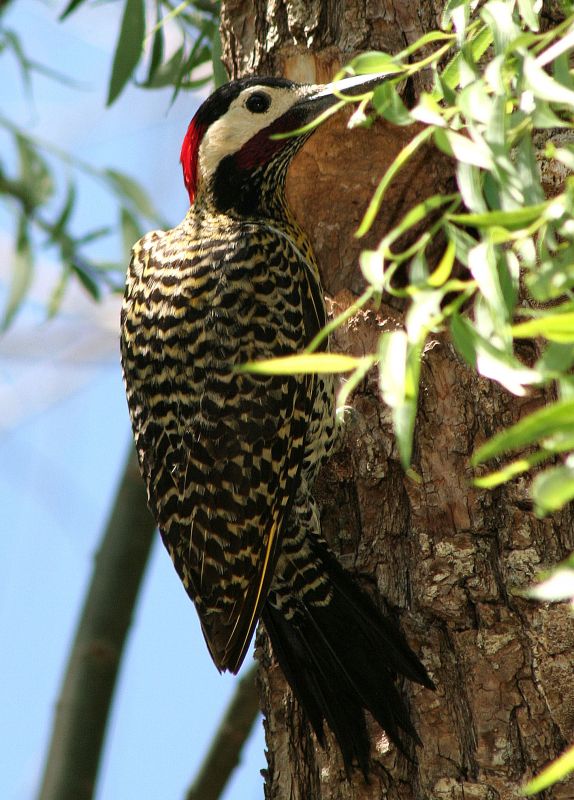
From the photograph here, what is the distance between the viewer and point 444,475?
2.25m

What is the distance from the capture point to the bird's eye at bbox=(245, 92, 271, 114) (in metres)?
2.69

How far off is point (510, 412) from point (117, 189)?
1.91m

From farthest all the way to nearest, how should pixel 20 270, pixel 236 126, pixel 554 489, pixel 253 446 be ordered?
pixel 20 270
pixel 236 126
pixel 253 446
pixel 554 489

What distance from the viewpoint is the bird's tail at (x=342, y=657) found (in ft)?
6.91

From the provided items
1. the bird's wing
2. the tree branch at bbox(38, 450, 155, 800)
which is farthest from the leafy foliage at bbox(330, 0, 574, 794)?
the tree branch at bbox(38, 450, 155, 800)

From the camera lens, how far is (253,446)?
2.38 meters

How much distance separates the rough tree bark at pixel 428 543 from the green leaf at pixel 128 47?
29 centimetres

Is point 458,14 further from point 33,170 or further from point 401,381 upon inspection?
point 33,170

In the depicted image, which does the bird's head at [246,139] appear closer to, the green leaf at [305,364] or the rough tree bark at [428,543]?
the rough tree bark at [428,543]

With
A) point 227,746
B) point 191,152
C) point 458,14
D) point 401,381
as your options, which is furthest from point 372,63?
point 227,746

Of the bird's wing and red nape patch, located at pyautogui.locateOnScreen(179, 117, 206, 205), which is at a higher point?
red nape patch, located at pyautogui.locateOnScreen(179, 117, 206, 205)

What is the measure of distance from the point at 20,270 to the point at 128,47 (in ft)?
3.49

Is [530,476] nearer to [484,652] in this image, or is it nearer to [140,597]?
[484,652]

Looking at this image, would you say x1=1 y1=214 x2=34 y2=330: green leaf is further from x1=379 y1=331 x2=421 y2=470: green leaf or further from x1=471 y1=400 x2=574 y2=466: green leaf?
x1=471 y1=400 x2=574 y2=466: green leaf
